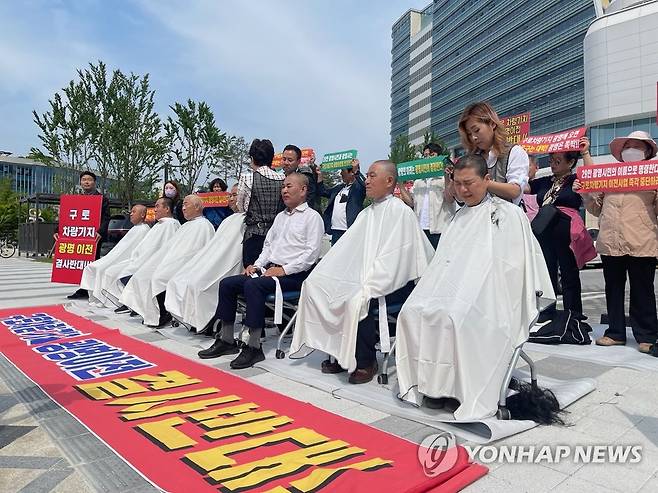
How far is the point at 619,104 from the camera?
1401 inches

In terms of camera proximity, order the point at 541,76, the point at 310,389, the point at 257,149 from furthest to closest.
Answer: the point at 541,76 < the point at 257,149 < the point at 310,389

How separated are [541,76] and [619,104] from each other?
57.3 feet

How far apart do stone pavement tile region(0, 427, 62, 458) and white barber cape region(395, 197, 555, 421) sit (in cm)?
174

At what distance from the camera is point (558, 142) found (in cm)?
432

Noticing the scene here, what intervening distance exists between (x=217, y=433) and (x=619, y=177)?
11.7 feet

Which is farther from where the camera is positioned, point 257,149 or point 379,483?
point 257,149

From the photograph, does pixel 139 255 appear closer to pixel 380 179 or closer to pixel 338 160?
pixel 338 160

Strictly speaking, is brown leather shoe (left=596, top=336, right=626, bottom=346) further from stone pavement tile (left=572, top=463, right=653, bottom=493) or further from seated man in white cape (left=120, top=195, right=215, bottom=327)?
seated man in white cape (left=120, top=195, right=215, bottom=327)

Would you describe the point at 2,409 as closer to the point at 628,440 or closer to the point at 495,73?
the point at 628,440

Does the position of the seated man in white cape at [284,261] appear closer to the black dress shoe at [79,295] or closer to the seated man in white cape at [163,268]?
the seated man in white cape at [163,268]

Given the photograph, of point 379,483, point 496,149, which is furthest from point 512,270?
point 379,483

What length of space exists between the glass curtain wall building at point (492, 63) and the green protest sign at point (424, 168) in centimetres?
4638

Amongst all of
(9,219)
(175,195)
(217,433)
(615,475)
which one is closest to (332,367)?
(217,433)

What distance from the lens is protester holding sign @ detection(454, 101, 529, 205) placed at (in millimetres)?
3160
